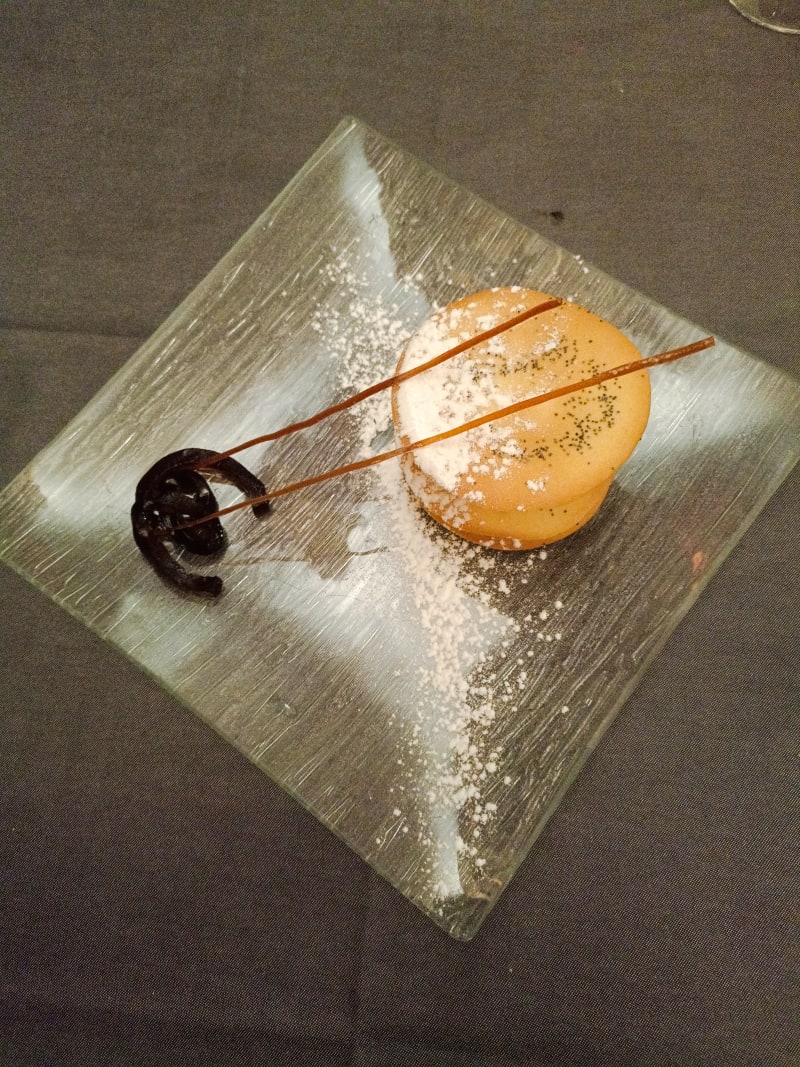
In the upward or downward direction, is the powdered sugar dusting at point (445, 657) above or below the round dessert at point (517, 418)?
below

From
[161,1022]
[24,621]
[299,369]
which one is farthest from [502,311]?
[161,1022]

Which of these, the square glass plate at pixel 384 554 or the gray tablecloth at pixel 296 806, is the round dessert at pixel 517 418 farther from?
the gray tablecloth at pixel 296 806

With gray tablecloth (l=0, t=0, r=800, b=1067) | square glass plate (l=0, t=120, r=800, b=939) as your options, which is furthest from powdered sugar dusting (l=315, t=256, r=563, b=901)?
gray tablecloth (l=0, t=0, r=800, b=1067)

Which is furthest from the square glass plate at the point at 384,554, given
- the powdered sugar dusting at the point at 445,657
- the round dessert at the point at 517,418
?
the round dessert at the point at 517,418

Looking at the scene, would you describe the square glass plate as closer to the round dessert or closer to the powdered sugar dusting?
the powdered sugar dusting

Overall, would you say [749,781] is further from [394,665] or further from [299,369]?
[299,369]
